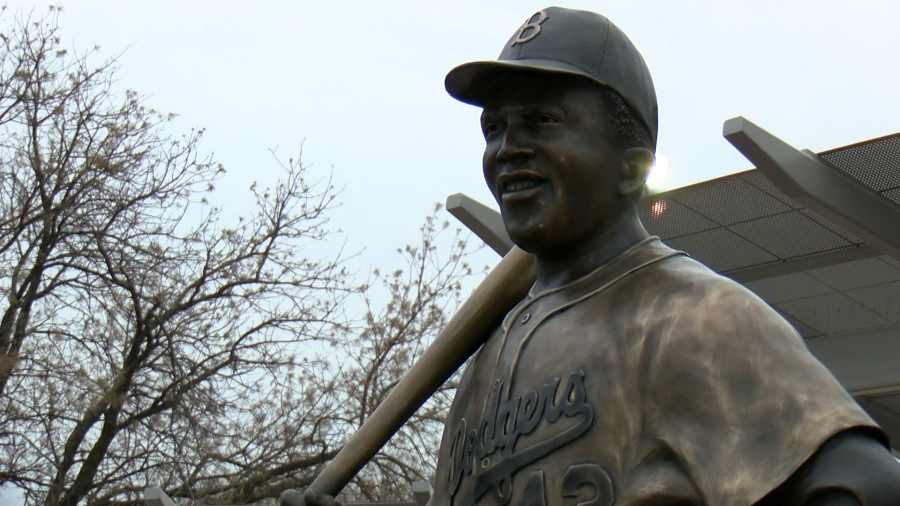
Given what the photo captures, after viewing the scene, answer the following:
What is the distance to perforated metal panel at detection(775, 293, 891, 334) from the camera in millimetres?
13523

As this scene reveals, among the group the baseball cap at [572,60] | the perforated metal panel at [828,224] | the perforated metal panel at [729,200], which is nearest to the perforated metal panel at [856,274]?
the perforated metal panel at [828,224]

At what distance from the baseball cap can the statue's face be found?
0.04m

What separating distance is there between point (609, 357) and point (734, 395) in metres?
0.31

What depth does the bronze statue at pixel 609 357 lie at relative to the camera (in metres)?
2.61

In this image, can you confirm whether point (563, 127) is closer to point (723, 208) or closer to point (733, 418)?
point (733, 418)

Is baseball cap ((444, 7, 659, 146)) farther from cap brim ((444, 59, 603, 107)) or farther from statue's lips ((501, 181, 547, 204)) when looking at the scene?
statue's lips ((501, 181, 547, 204))

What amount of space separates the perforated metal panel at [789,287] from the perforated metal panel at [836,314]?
8 centimetres

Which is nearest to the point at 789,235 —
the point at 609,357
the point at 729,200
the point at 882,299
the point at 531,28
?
the point at 729,200

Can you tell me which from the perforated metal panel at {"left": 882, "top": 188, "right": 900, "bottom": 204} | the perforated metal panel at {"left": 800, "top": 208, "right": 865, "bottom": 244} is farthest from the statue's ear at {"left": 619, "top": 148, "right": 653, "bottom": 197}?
the perforated metal panel at {"left": 800, "top": 208, "right": 865, "bottom": 244}

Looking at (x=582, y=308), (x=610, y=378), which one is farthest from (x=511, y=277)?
(x=610, y=378)

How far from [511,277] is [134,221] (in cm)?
1399

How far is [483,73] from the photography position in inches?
126

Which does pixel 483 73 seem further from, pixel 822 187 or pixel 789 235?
pixel 789 235

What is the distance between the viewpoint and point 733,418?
268 centimetres
